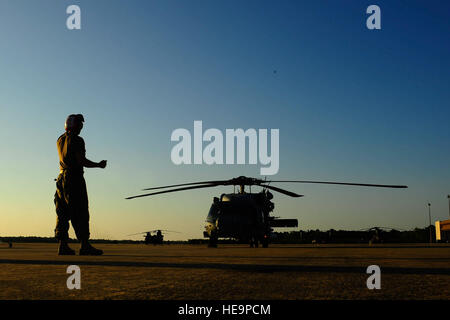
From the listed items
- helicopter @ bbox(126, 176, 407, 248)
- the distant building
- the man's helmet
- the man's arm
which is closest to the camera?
the man's arm

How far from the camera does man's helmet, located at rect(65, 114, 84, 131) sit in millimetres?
9164

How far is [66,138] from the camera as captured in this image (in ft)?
30.1

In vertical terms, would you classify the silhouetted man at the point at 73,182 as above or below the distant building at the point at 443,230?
above

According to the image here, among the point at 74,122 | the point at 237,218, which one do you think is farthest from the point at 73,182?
the point at 237,218

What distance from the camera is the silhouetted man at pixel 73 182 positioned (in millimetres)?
9039

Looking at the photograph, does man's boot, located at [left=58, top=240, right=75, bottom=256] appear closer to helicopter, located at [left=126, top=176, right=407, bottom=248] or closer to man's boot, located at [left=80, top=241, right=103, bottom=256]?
man's boot, located at [left=80, top=241, right=103, bottom=256]

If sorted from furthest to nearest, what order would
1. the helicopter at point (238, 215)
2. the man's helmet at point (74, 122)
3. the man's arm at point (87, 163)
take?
the helicopter at point (238, 215) < the man's helmet at point (74, 122) < the man's arm at point (87, 163)

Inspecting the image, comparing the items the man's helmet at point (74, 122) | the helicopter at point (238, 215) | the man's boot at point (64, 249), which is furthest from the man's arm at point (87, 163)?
the helicopter at point (238, 215)

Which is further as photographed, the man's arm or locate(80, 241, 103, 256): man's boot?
locate(80, 241, 103, 256): man's boot

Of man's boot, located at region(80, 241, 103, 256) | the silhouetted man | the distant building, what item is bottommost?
the distant building

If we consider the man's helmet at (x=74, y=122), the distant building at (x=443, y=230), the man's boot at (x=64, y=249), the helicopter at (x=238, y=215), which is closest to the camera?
the man's helmet at (x=74, y=122)

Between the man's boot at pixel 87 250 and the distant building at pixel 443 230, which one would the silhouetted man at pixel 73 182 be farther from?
the distant building at pixel 443 230

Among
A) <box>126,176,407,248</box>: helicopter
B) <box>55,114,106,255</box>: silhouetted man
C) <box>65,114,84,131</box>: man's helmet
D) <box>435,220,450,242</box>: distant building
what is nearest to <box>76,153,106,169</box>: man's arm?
<box>55,114,106,255</box>: silhouetted man
